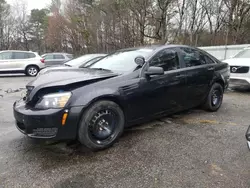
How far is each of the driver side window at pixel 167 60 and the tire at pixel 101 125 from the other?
3.47ft

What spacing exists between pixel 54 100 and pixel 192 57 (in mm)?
2829

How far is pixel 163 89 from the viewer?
3.50 m

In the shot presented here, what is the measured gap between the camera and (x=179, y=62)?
3.88 meters

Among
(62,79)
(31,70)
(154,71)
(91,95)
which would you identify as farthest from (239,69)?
(31,70)

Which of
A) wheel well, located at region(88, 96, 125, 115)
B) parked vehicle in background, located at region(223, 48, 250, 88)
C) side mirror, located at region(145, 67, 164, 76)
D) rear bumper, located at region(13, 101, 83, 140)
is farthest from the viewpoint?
parked vehicle in background, located at region(223, 48, 250, 88)

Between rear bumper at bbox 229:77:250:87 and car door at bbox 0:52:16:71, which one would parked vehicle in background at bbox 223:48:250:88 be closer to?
rear bumper at bbox 229:77:250:87

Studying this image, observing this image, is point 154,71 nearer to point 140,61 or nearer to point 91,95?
point 140,61

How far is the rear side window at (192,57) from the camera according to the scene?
4027mm

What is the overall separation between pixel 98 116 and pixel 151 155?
867 mm

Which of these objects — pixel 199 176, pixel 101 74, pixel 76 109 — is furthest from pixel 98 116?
pixel 199 176

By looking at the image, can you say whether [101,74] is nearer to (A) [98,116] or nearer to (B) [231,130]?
(A) [98,116]

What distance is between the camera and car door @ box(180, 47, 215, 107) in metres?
3.97

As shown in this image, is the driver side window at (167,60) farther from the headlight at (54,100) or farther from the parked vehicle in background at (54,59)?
the parked vehicle in background at (54,59)

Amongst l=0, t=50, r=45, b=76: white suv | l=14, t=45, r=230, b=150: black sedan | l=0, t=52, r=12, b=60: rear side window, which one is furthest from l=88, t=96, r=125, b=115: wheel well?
l=0, t=52, r=12, b=60: rear side window
